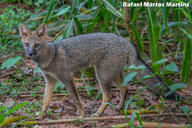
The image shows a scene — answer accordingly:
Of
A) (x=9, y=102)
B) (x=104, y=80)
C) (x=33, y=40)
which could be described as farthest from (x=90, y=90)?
(x=33, y=40)

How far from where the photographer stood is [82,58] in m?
5.41

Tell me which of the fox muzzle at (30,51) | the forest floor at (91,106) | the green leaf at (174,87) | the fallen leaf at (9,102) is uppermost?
the fox muzzle at (30,51)

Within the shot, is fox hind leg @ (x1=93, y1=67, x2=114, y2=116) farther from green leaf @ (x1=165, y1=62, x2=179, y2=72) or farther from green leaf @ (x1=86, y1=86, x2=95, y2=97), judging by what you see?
green leaf @ (x1=165, y1=62, x2=179, y2=72)

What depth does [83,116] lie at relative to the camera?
5.18 m

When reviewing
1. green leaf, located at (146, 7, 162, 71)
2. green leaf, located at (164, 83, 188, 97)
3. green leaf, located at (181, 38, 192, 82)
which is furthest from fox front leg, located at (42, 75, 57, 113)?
green leaf, located at (181, 38, 192, 82)

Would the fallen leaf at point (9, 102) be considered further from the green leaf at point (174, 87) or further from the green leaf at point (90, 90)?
the green leaf at point (174, 87)

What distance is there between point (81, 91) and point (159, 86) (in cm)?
206

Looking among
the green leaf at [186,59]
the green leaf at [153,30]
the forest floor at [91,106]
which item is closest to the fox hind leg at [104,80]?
the forest floor at [91,106]

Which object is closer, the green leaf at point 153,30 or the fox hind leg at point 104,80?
the green leaf at point 153,30

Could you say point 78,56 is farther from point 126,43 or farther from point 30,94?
point 30,94

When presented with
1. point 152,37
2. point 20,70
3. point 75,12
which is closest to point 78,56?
point 75,12

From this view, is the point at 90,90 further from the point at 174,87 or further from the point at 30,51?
the point at 174,87

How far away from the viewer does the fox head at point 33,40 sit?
4.96 metres

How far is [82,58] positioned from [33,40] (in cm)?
90
